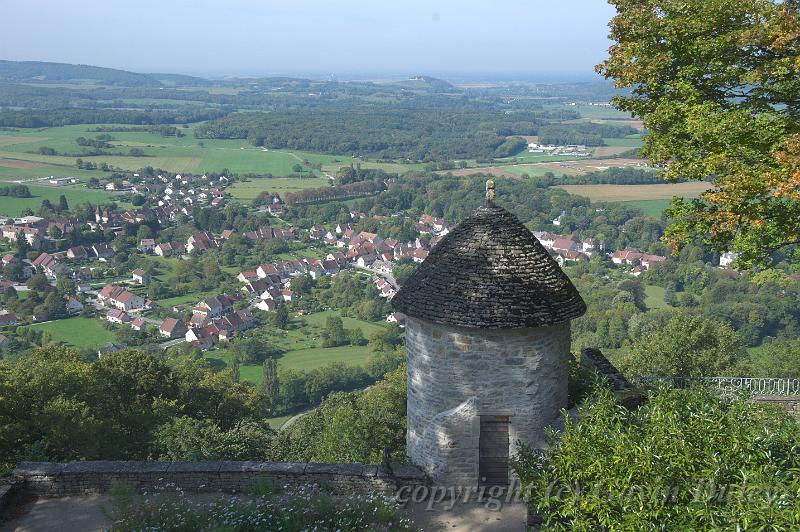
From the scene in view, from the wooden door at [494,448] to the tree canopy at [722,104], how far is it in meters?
4.37

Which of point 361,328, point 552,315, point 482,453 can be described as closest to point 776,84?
point 552,315

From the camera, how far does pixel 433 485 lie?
894 centimetres

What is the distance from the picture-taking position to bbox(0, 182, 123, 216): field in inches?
3876

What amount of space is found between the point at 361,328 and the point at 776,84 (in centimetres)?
5279

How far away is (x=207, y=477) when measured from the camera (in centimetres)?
867

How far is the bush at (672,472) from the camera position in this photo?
557 cm

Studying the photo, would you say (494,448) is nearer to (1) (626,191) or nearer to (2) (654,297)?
(2) (654,297)

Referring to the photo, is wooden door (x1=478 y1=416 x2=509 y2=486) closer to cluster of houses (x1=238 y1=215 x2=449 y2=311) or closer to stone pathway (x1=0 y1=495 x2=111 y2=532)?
stone pathway (x1=0 y1=495 x2=111 y2=532)

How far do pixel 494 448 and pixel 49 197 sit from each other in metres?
111

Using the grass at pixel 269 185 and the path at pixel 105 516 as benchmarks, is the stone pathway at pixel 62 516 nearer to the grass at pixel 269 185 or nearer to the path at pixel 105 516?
the path at pixel 105 516

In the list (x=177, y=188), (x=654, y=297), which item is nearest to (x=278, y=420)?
(x=654, y=297)

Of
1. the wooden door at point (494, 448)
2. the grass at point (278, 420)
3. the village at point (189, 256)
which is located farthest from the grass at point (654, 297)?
the wooden door at point (494, 448)

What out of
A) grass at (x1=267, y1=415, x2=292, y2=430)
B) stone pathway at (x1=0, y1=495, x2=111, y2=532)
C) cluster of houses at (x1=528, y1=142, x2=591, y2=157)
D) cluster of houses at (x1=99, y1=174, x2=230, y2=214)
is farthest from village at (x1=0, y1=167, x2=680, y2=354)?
cluster of houses at (x1=528, y1=142, x2=591, y2=157)

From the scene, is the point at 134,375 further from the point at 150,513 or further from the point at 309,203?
the point at 309,203
